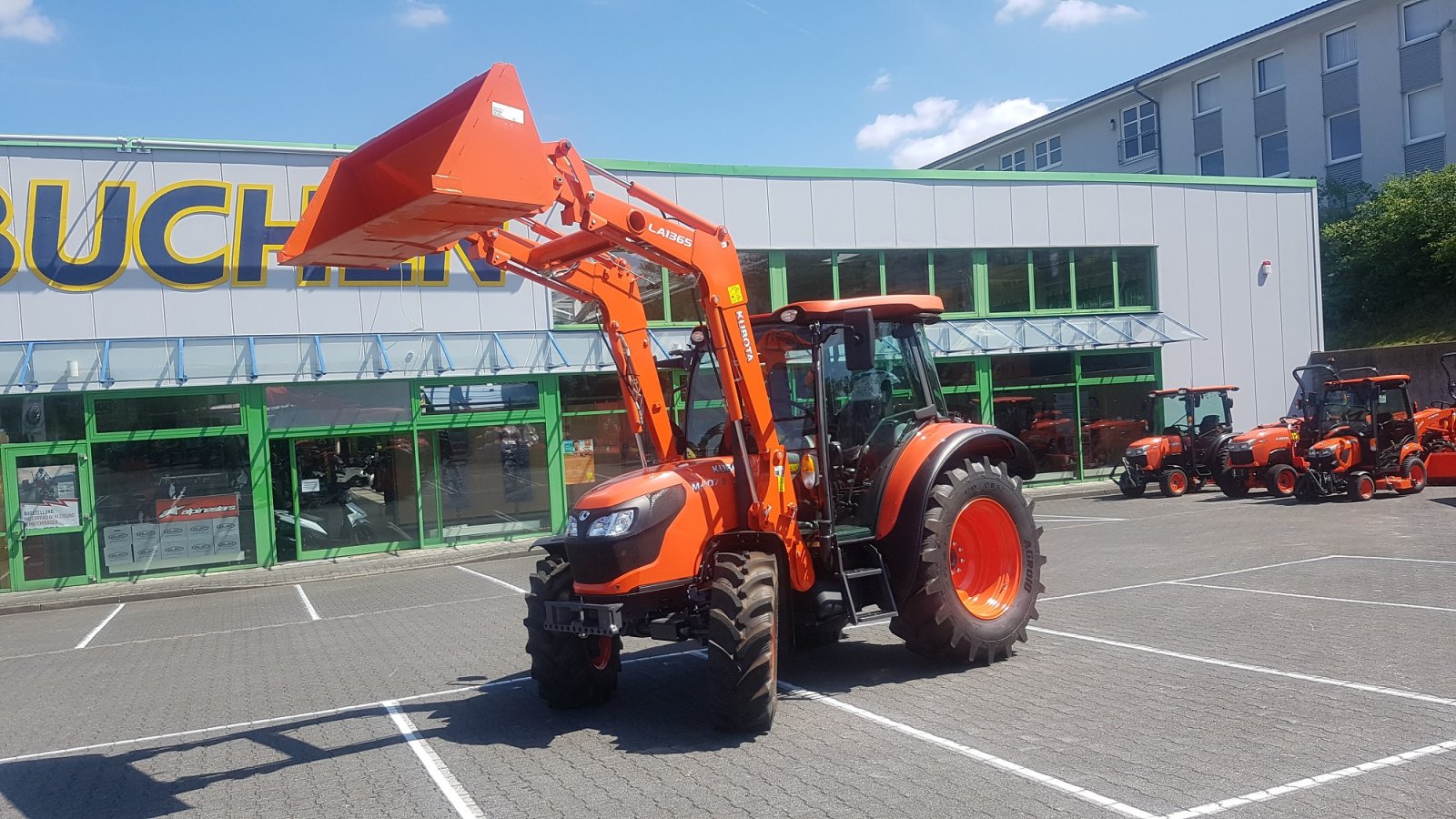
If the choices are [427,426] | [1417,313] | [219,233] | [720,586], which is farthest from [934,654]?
[1417,313]

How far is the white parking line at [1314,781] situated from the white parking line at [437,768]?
3083 mm

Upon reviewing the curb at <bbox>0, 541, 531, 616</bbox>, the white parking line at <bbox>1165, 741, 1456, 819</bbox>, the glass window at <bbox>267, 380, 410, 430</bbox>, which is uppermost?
the glass window at <bbox>267, 380, 410, 430</bbox>

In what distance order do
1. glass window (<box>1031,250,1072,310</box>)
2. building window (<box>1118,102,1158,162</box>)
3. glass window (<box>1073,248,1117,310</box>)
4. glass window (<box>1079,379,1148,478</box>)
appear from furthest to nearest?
1. building window (<box>1118,102,1158,162</box>)
2. glass window (<box>1079,379,1148,478</box>)
3. glass window (<box>1073,248,1117,310</box>)
4. glass window (<box>1031,250,1072,310</box>)

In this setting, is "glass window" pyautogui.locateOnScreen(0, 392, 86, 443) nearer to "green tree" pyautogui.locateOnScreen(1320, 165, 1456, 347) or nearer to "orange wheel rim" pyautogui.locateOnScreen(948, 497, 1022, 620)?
"orange wheel rim" pyautogui.locateOnScreen(948, 497, 1022, 620)

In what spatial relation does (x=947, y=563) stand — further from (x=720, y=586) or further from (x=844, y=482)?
(x=720, y=586)

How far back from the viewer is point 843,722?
6.12 metres

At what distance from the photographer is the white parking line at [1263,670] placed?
19.6ft

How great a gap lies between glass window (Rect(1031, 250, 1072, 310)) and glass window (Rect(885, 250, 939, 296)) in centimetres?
247

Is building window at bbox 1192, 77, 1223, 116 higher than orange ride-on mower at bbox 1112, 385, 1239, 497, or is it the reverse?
building window at bbox 1192, 77, 1223, 116

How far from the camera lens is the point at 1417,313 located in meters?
29.1

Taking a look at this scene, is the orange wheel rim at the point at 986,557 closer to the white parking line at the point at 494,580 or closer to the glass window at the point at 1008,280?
the white parking line at the point at 494,580

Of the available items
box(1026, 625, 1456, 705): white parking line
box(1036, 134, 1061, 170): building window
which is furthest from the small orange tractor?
box(1036, 134, 1061, 170): building window

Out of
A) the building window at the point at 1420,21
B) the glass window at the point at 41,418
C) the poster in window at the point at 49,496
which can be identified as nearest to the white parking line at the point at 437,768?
the poster in window at the point at 49,496

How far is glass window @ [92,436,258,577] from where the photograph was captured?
16375mm
